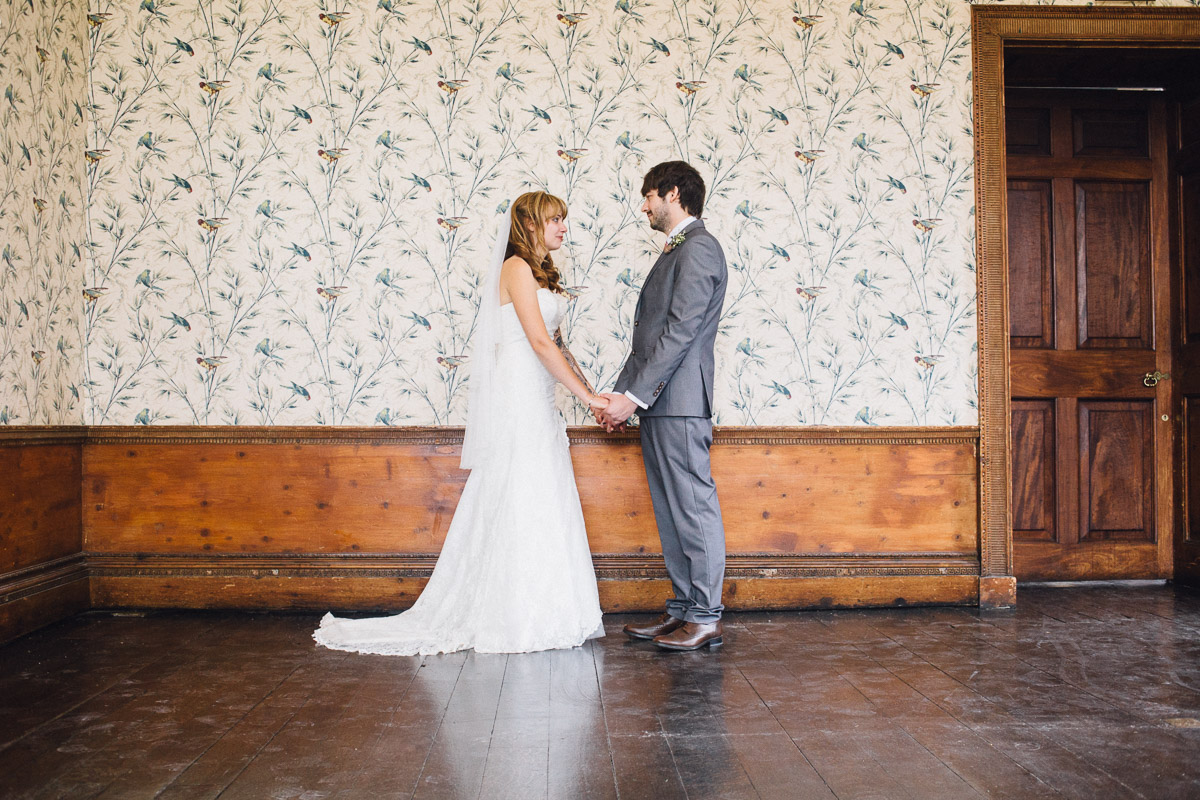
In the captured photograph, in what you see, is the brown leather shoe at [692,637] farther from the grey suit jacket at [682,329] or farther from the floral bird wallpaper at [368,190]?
the floral bird wallpaper at [368,190]

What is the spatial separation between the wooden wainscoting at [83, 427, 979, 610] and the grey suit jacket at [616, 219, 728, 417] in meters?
0.55

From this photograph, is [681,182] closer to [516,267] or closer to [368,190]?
[516,267]

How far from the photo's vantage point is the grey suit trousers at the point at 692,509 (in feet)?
9.43

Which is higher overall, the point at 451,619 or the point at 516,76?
the point at 516,76

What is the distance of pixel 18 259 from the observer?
9.81ft

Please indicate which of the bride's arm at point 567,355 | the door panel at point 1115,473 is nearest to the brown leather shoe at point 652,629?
the bride's arm at point 567,355

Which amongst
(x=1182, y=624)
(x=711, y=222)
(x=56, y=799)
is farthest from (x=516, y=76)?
(x=1182, y=624)

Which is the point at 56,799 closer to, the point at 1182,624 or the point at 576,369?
the point at 576,369

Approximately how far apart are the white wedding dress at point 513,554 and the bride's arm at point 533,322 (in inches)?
2.3

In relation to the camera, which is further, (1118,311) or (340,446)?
(1118,311)

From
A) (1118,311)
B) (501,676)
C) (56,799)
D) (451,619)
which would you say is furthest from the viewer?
(1118,311)

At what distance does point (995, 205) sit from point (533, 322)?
1.95 meters

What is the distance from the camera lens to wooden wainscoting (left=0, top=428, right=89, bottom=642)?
294cm

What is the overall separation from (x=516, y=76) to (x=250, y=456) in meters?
1.82
